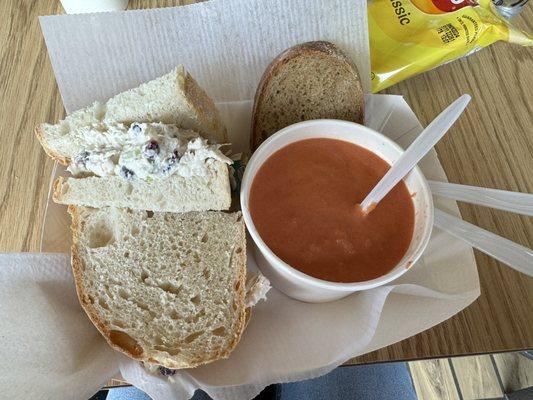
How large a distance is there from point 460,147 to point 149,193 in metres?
0.81

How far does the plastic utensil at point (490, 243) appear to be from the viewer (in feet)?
2.97

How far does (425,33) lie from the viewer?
1.34 m

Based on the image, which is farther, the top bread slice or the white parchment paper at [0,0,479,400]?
the top bread slice

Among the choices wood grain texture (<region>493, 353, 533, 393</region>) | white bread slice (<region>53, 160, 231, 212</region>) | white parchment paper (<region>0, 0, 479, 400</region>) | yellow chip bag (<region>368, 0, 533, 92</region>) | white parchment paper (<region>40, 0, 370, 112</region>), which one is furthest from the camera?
wood grain texture (<region>493, 353, 533, 393</region>)

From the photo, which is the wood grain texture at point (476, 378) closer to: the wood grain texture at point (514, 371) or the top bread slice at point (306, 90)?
the wood grain texture at point (514, 371)

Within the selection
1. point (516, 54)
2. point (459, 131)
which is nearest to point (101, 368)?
point (459, 131)

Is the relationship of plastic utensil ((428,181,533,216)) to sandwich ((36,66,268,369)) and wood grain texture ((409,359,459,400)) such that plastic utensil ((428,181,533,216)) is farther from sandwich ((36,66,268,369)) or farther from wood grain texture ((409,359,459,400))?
wood grain texture ((409,359,459,400))

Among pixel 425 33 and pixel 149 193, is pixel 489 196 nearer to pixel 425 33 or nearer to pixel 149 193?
pixel 425 33

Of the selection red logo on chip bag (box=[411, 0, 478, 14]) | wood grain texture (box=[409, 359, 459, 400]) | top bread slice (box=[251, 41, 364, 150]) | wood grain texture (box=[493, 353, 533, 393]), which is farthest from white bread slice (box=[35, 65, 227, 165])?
wood grain texture (box=[493, 353, 533, 393])

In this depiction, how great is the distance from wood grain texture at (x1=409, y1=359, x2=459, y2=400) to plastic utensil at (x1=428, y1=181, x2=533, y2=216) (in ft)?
3.21

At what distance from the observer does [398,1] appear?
138 cm

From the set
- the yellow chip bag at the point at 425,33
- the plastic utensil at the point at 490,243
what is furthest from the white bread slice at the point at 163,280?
the yellow chip bag at the point at 425,33

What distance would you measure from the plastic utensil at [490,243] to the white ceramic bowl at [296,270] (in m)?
0.09

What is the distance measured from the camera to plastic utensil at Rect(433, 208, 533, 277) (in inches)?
35.6
